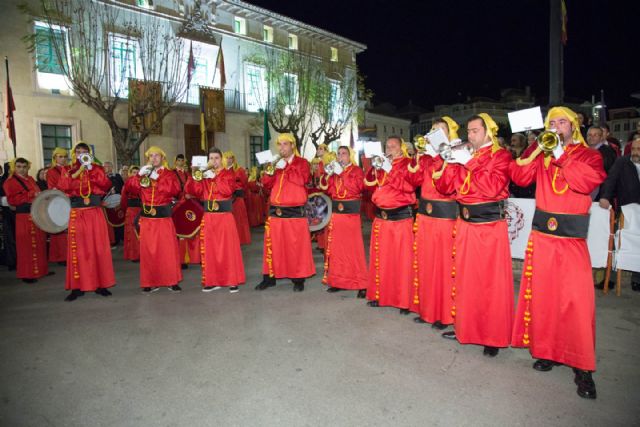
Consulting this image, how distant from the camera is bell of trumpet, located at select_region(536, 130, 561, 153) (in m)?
3.29

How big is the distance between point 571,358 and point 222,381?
2897 mm

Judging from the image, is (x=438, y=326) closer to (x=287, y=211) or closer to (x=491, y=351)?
(x=491, y=351)

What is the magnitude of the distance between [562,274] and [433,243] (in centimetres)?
151

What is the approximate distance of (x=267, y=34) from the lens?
27422 mm

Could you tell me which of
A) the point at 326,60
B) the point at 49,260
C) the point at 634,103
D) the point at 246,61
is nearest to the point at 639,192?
the point at 49,260

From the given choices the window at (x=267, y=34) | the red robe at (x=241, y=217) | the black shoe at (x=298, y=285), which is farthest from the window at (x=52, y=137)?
the black shoe at (x=298, y=285)

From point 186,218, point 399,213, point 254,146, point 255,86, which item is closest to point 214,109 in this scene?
point 255,86

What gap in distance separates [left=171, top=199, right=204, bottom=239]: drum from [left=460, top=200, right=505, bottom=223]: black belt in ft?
16.5

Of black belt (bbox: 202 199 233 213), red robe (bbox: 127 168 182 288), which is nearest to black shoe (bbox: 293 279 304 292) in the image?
black belt (bbox: 202 199 233 213)

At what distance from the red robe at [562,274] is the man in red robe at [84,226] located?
5720mm

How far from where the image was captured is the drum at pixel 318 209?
25.0 feet

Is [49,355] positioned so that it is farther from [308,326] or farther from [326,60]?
[326,60]

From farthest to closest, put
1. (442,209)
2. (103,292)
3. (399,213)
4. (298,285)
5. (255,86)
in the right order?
(255,86), (298,285), (103,292), (399,213), (442,209)

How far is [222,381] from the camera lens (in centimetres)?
358
